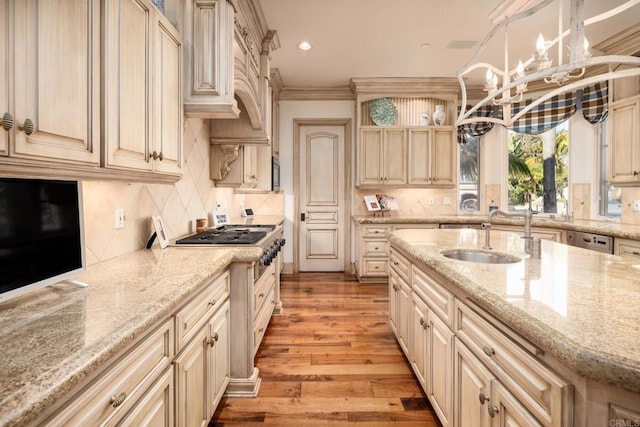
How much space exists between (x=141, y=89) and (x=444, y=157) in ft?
14.2

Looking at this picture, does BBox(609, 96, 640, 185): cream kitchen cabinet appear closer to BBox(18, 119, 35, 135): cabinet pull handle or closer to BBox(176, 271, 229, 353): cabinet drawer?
BBox(176, 271, 229, 353): cabinet drawer

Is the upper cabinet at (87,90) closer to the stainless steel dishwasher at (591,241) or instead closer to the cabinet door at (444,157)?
the stainless steel dishwasher at (591,241)

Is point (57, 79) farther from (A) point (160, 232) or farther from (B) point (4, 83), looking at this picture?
(A) point (160, 232)

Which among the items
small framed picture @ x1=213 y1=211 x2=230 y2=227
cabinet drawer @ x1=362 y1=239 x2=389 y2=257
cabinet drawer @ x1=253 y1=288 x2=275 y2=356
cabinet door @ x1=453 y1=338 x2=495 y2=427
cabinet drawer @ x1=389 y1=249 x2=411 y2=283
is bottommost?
cabinet drawer @ x1=253 y1=288 x2=275 y2=356

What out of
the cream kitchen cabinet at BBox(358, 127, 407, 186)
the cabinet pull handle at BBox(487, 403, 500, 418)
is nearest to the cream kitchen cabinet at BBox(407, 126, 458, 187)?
the cream kitchen cabinet at BBox(358, 127, 407, 186)

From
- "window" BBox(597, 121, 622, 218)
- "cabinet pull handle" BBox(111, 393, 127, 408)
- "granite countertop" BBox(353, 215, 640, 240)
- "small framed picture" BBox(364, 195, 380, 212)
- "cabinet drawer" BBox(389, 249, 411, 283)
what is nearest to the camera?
"cabinet pull handle" BBox(111, 393, 127, 408)

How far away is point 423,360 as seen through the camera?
2.01 metres

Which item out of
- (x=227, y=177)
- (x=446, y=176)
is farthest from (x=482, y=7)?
(x=227, y=177)

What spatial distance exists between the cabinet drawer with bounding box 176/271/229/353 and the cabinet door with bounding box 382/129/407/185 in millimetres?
3488

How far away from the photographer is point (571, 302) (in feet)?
3.44

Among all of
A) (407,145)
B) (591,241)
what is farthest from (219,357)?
(407,145)

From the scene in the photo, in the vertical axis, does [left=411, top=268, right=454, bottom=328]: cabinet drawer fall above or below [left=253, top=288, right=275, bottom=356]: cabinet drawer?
above

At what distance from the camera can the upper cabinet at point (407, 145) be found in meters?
4.96

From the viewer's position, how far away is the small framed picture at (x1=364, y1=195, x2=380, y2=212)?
16.7ft
